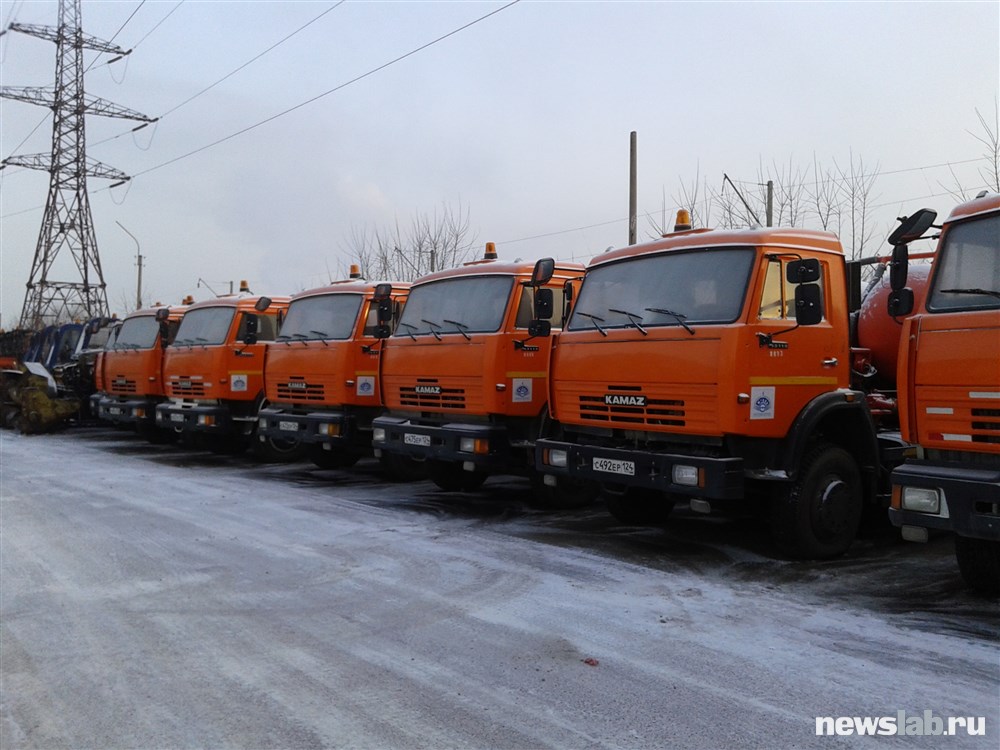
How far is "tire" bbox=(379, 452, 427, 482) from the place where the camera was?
10.6m

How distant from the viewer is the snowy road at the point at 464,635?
3744 mm

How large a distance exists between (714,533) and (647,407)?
1.91m

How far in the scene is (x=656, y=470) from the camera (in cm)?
651

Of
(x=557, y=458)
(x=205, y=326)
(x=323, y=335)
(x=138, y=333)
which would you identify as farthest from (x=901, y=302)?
(x=138, y=333)

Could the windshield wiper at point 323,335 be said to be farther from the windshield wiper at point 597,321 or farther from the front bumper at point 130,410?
the front bumper at point 130,410

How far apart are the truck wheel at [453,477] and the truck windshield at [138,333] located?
303 inches

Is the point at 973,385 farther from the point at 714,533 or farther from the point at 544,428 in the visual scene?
the point at 544,428

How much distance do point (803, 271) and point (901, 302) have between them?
81 cm

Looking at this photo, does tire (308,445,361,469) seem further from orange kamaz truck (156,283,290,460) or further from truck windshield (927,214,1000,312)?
truck windshield (927,214,1000,312)

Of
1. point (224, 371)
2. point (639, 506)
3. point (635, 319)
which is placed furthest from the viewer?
point (224, 371)

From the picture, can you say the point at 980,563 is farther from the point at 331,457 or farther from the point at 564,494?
the point at 331,457

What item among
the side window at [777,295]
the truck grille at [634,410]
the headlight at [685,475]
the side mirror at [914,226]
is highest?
Answer: the side mirror at [914,226]

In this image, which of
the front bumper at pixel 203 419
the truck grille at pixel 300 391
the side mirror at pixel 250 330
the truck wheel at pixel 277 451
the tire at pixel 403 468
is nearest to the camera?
the tire at pixel 403 468

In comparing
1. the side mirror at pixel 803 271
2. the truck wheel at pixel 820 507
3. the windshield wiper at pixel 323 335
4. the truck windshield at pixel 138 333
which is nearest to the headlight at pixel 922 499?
the truck wheel at pixel 820 507
